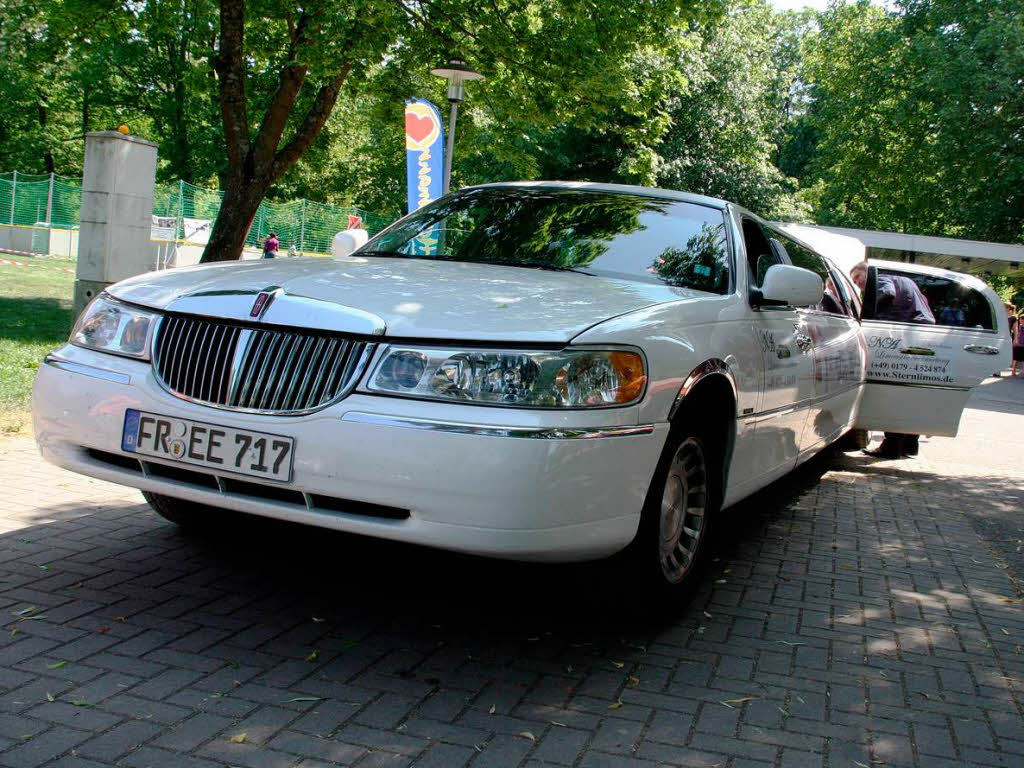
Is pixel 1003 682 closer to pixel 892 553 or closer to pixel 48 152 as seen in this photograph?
pixel 892 553

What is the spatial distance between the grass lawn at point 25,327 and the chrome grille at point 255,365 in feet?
12.7

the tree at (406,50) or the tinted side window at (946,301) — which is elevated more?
the tree at (406,50)

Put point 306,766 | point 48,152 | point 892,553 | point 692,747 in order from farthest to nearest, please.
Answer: point 48,152, point 892,553, point 692,747, point 306,766

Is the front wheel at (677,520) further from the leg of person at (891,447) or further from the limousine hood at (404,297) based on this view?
the leg of person at (891,447)

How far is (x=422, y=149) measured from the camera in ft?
45.3

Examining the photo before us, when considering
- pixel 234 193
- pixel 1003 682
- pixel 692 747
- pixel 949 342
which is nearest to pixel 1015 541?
pixel 949 342

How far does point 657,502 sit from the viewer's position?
3723mm

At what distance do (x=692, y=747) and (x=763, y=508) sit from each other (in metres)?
3.97

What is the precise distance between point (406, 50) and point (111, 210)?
6.75 metres

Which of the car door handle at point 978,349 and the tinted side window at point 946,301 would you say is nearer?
the car door handle at point 978,349

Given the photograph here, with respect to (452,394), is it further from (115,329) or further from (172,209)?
(172,209)

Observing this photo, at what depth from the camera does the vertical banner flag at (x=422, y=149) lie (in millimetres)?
13688

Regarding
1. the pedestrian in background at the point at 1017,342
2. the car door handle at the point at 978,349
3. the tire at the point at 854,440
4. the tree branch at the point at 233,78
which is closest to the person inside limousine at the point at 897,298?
the car door handle at the point at 978,349

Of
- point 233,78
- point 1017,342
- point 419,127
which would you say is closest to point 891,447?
point 419,127
